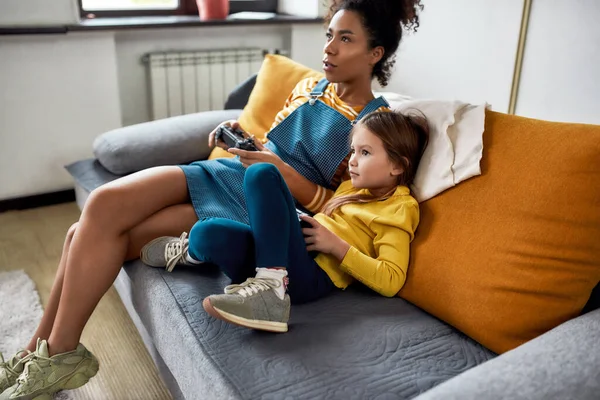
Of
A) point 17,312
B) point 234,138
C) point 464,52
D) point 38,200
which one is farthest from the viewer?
point 464,52

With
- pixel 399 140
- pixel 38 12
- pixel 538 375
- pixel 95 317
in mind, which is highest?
pixel 38 12

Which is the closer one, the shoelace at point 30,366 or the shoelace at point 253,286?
the shoelace at point 253,286

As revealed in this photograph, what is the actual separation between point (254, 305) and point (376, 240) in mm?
348

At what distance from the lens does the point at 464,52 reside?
2.93m

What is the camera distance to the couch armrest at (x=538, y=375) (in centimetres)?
79

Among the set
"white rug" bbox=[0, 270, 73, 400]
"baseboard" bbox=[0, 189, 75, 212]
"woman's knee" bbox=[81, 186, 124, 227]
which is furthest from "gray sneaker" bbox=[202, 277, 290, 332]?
"baseboard" bbox=[0, 189, 75, 212]

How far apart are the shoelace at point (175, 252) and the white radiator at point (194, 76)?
179cm

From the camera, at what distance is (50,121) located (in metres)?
2.66

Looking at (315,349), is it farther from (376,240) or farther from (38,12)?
(38,12)

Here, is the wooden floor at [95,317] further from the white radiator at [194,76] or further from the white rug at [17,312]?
the white radiator at [194,76]

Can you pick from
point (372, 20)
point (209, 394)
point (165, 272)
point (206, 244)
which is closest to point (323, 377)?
point (209, 394)

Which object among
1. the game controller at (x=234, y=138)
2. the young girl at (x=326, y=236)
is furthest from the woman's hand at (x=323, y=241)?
the game controller at (x=234, y=138)

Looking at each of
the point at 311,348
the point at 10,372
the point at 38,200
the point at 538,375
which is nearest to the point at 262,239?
the point at 311,348

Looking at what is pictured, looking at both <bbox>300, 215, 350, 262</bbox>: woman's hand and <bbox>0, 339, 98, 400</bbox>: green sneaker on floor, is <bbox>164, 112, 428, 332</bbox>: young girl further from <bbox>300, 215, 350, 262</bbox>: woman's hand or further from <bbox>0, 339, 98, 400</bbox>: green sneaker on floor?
<bbox>0, 339, 98, 400</bbox>: green sneaker on floor
